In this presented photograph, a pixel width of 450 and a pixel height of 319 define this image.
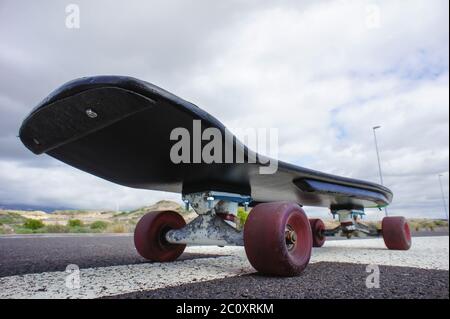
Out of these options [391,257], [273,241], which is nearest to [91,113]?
[273,241]

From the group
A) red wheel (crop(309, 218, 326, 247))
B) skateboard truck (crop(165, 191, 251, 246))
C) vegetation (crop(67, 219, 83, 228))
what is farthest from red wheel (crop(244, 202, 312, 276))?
vegetation (crop(67, 219, 83, 228))

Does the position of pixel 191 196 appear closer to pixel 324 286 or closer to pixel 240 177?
pixel 240 177

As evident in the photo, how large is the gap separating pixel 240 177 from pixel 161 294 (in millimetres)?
1775

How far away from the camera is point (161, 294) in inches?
74.1

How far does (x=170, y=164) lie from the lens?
9.88 feet

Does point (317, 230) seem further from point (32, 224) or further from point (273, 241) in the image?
point (32, 224)

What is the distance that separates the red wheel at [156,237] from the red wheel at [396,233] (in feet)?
12.8

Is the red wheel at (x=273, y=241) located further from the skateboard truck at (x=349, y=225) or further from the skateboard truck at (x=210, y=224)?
the skateboard truck at (x=349, y=225)

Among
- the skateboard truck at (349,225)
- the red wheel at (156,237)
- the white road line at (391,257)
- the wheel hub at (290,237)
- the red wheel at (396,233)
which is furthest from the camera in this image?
the skateboard truck at (349,225)

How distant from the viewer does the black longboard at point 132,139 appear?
1.96 m

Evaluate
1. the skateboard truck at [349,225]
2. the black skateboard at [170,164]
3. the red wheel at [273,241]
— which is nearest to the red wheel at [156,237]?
the black skateboard at [170,164]

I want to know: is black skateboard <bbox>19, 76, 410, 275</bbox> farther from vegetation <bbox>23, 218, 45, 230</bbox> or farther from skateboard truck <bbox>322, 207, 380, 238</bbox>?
vegetation <bbox>23, 218, 45, 230</bbox>

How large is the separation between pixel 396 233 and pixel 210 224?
3.97 metres
